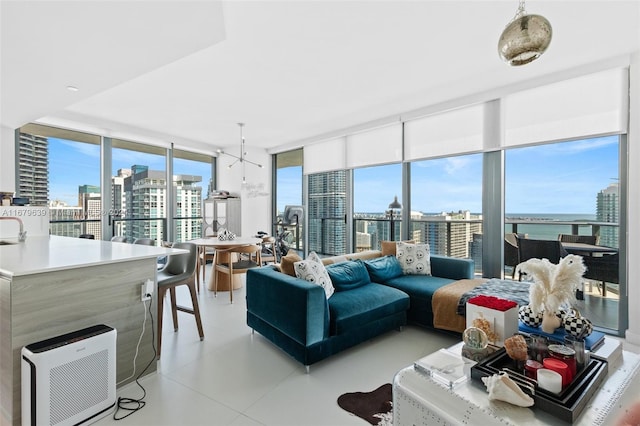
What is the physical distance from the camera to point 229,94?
398 centimetres

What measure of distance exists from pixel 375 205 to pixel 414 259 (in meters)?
1.83

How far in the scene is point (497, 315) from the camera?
5.55 ft

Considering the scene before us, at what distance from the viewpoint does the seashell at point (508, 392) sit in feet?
3.86

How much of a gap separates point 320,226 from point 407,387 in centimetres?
517

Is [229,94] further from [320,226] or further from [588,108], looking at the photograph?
[588,108]

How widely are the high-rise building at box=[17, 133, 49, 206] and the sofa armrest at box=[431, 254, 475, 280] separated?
596 cm

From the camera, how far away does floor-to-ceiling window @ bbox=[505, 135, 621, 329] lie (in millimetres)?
3209

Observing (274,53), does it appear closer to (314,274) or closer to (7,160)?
(314,274)

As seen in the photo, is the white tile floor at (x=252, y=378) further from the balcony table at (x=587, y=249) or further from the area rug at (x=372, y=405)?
the balcony table at (x=587, y=249)

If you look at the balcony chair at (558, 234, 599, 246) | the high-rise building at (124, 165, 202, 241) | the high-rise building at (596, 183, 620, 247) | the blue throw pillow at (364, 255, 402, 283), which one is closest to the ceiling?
the high-rise building at (596, 183, 620, 247)

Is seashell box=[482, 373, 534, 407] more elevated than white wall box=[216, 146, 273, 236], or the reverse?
white wall box=[216, 146, 273, 236]

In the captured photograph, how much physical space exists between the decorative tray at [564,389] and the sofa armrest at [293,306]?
1.26 m

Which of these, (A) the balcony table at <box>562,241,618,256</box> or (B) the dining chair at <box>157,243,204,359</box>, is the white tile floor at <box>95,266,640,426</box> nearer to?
(B) the dining chair at <box>157,243,204,359</box>

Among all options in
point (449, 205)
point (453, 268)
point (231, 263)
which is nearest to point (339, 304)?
point (453, 268)
